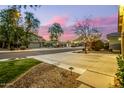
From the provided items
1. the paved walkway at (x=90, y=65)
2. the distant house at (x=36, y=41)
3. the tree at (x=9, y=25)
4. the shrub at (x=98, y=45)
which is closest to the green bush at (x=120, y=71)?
the paved walkway at (x=90, y=65)

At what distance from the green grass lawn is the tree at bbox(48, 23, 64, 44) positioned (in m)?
0.48

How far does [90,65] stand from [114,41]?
0.51m

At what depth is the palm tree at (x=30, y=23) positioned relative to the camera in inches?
160

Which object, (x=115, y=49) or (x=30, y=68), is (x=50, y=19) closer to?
(x=30, y=68)

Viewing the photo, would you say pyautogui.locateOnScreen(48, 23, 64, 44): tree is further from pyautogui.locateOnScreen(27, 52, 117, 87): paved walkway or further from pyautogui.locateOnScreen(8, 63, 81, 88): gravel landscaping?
pyautogui.locateOnScreen(8, 63, 81, 88): gravel landscaping

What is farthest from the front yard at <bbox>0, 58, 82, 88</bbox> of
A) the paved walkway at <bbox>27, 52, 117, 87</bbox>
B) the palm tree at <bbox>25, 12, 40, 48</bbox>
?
the palm tree at <bbox>25, 12, 40, 48</bbox>

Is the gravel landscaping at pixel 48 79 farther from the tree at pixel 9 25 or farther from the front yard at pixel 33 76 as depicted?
the tree at pixel 9 25

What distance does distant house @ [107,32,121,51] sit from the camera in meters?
4.01

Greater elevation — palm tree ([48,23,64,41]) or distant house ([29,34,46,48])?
palm tree ([48,23,64,41])

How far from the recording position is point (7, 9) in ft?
13.1

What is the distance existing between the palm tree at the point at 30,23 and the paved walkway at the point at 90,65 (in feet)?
1.40

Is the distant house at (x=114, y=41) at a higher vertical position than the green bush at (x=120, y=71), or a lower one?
higher

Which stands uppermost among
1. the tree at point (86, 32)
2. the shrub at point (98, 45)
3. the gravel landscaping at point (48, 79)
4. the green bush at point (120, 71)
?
the tree at point (86, 32)
